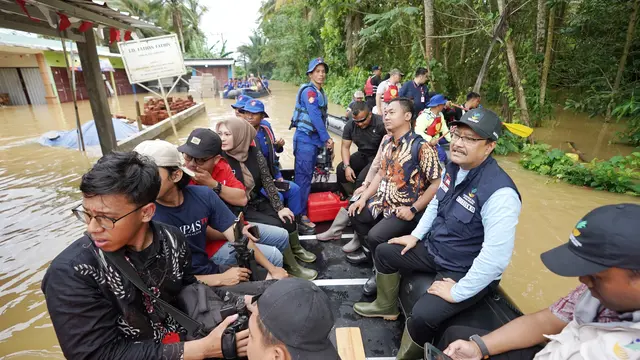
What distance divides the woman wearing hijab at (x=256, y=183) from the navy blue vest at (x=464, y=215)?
4.54 feet

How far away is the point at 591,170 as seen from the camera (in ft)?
19.1

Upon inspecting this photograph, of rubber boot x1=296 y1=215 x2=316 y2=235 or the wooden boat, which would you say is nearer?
rubber boot x1=296 y1=215 x2=316 y2=235

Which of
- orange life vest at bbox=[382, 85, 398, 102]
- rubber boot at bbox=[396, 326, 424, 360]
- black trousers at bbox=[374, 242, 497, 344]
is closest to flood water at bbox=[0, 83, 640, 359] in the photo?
black trousers at bbox=[374, 242, 497, 344]

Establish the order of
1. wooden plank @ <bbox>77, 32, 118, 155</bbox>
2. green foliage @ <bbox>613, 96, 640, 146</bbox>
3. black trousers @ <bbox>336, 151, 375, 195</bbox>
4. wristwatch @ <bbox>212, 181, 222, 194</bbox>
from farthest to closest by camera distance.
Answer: green foliage @ <bbox>613, 96, 640, 146</bbox>, wooden plank @ <bbox>77, 32, 118, 155</bbox>, black trousers @ <bbox>336, 151, 375, 195</bbox>, wristwatch @ <bbox>212, 181, 222, 194</bbox>

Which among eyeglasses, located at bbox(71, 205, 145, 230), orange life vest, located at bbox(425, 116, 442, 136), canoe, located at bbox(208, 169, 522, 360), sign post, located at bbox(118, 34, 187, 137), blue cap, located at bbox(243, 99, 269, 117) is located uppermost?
sign post, located at bbox(118, 34, 187, 137)

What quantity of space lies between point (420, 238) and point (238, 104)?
8.12ft

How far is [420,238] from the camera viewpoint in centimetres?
244

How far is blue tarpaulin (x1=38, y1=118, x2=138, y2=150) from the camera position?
8859 mm

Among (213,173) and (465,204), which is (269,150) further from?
(465,204)

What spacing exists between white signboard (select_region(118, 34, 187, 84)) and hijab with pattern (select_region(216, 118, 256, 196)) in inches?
192

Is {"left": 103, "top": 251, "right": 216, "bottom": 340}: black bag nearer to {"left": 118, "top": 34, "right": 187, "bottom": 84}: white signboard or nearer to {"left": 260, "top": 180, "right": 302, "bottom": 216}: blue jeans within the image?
{"left": 260, "top": 180, "right": 302, "bottom": 216}: blue jeans

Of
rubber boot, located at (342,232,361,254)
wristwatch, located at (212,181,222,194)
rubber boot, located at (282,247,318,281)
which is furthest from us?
rubber boot, located at (342,232,361,254)

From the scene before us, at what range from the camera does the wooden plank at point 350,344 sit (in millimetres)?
1897

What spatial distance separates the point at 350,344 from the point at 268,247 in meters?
0.99
